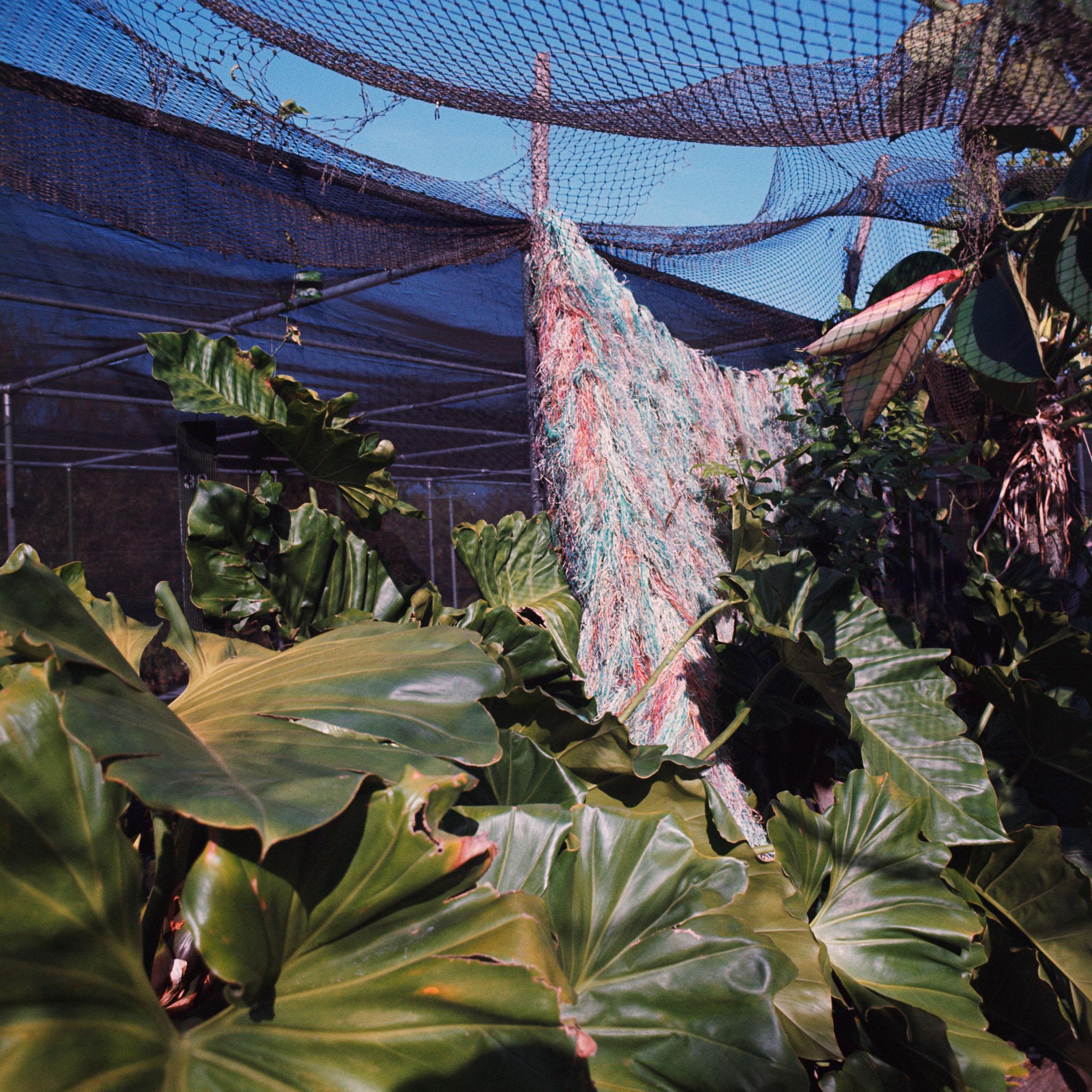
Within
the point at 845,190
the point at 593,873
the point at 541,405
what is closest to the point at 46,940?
the point at 593,873

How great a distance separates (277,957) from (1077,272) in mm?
2540

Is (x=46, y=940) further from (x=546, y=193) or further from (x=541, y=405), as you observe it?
(x=546, y=193)

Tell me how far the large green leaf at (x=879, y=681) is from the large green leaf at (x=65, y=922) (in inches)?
56.9

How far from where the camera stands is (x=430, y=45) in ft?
6.37

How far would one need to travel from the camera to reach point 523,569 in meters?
2.50

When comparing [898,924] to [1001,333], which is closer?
[898,924]

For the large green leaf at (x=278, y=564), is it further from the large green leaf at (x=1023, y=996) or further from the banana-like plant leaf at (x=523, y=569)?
the large green leaf at (x=1023, y=996)

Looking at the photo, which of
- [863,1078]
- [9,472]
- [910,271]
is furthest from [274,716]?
[9,472]

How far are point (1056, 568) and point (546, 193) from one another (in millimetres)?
2679

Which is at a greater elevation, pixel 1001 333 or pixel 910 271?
pixel 910 271

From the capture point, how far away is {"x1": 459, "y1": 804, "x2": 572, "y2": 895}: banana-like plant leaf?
97 cm

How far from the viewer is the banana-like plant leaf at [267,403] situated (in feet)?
6.43

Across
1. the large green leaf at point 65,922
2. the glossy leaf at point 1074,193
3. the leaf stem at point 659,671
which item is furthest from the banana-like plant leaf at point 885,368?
the large green leaf at point 65,922

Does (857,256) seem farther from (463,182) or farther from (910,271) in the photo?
(463,182)
